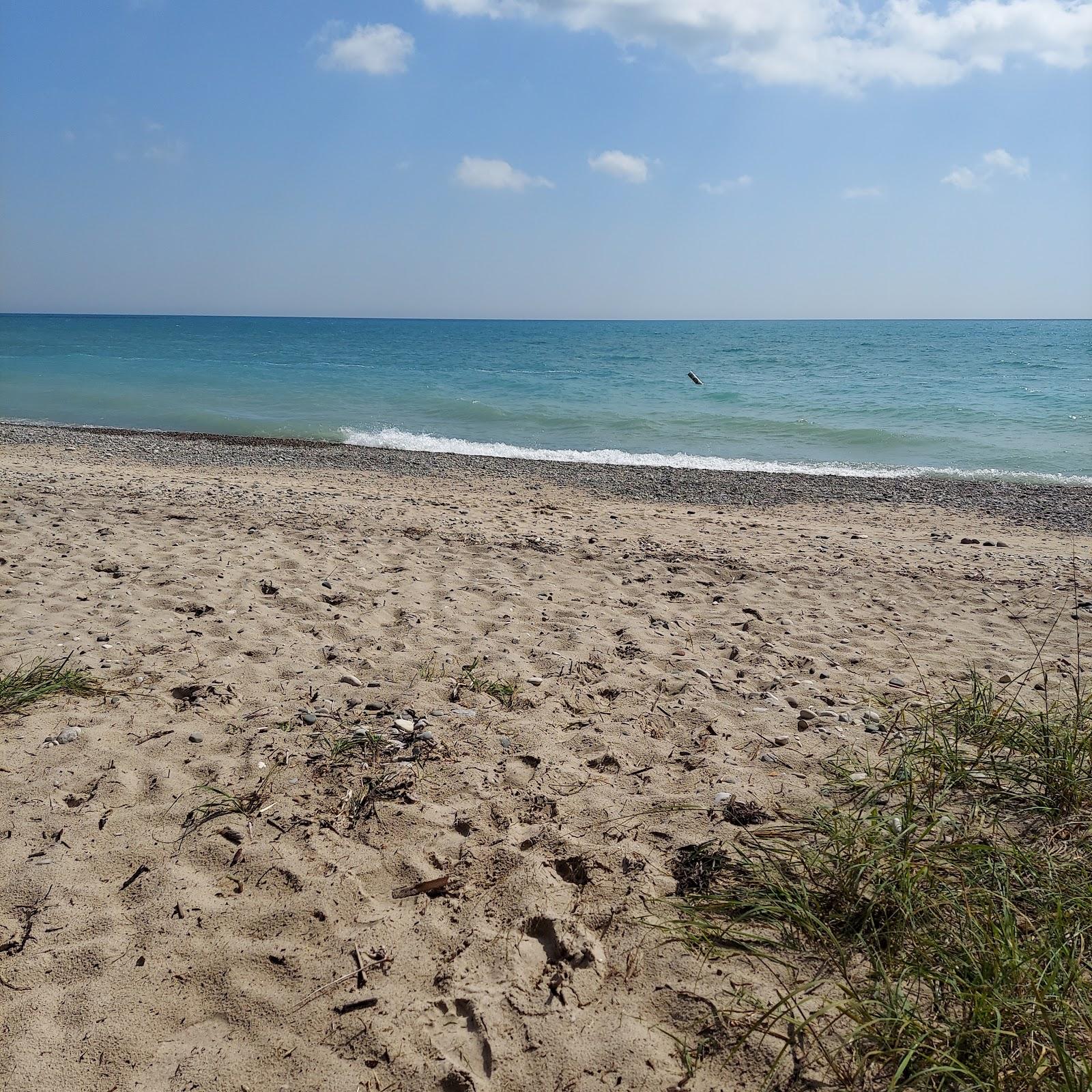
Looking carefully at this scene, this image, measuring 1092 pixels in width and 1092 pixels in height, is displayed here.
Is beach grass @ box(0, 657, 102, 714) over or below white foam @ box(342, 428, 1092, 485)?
below

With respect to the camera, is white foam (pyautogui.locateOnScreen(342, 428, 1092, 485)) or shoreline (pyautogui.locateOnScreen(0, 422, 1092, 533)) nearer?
shoreline (pyautogui.locateOnScreen(0, 422, 1092, 533))

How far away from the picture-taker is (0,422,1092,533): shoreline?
11312 mm

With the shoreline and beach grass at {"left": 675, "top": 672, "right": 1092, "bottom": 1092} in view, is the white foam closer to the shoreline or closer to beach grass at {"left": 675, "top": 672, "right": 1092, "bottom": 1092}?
the shoreline

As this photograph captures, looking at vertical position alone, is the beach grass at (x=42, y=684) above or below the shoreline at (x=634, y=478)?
below

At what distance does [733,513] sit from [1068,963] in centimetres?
849

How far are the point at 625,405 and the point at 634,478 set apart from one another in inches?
452

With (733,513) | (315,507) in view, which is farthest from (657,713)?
(733,513)

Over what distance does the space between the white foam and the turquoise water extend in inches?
3.3

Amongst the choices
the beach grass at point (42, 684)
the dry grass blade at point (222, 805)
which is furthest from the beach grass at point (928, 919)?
→ the beach grass at point (42, 684)

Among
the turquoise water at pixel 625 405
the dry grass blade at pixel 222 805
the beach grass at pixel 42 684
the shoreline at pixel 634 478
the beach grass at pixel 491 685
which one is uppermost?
the turquoise water at pixel 625 405

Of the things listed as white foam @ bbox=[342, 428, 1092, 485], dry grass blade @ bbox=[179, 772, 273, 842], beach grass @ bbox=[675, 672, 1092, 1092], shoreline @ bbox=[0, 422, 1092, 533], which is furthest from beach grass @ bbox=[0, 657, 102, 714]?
white foam @ bbox=[342, 428, 1092, 485]

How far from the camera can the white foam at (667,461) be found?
14.3 metres

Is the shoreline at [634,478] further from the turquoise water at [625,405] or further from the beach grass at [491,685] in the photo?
the beach grass at [491,685]

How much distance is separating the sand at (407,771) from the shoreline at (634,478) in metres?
4.21
